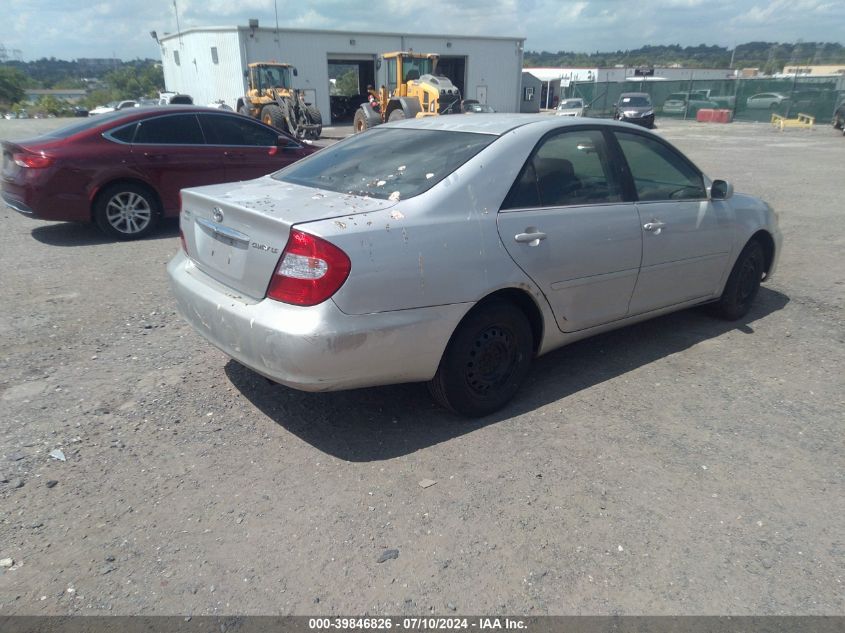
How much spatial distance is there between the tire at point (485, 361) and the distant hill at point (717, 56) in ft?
355

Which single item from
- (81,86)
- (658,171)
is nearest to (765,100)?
(658,171)

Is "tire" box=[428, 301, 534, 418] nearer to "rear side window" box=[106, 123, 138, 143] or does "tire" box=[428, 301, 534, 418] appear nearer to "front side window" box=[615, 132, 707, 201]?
"front side window" box=[615, 132, 707, 201]

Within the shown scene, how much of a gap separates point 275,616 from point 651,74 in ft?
242

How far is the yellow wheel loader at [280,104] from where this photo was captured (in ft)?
69.3

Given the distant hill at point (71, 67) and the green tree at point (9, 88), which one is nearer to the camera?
the green tree at point (9, 88)

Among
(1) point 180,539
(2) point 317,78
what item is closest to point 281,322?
(1) point 180,539

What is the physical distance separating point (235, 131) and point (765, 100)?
3561 centimetres

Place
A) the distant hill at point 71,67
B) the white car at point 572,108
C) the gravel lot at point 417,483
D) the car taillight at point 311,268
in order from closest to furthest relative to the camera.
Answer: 1. the gravel lot at point 417,483
2. the car taillight at point 311,268
3. the white car at point 572,108
4. the distant hill at point 71,67

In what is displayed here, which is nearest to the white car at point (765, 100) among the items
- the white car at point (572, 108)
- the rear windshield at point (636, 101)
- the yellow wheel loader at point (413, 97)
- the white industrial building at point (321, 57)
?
the rear windshield at point (636, 101)

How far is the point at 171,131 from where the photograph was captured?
7789 millimetres

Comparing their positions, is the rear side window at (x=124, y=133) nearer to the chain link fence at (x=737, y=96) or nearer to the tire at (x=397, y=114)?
the tire at (x=397, y=114)

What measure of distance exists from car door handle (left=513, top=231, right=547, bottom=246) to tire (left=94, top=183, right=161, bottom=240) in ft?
19.1

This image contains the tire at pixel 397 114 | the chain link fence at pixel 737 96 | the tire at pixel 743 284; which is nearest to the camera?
the tire at pixel 743 284

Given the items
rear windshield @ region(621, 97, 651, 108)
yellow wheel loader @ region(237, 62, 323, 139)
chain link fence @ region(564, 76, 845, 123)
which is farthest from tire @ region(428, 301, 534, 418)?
chain link fence @ region(564, 76, 845, 123)
